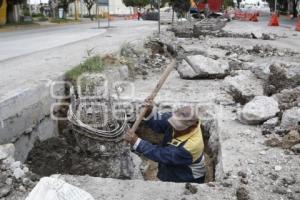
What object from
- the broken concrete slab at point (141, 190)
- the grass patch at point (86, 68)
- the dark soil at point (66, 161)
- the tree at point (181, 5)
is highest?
the tree at point (181, 5)

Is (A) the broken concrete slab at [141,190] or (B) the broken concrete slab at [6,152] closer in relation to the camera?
(A) the broken concrete slab at [141,190]

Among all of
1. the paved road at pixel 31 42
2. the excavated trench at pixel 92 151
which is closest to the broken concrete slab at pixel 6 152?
the excavated trench at pixel 92 151

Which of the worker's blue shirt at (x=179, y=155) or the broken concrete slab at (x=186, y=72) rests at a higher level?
the broken concrete slab at (x=186, y=72)

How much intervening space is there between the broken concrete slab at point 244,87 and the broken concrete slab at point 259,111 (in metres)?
1.10

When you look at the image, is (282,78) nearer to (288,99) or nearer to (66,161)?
(288,99)

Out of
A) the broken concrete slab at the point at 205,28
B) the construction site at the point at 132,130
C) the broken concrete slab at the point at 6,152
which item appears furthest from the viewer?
the broken concrete slab at the point at 205,28

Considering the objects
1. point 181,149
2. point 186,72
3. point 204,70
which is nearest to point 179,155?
point 181,149

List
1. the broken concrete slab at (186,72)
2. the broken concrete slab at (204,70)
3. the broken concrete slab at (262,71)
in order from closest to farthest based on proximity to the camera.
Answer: the broken concrete slab at (262,71)
the broken concrete slab at (204,70)
the broken concrete slab at (186,72)

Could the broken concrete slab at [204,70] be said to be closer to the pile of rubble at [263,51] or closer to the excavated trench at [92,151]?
the excavated trench at [92,151]

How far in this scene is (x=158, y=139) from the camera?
703 cm

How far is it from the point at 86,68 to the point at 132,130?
2864 mm

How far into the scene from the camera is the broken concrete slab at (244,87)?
6782mm

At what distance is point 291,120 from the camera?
504 cm

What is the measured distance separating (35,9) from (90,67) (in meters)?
59.7
